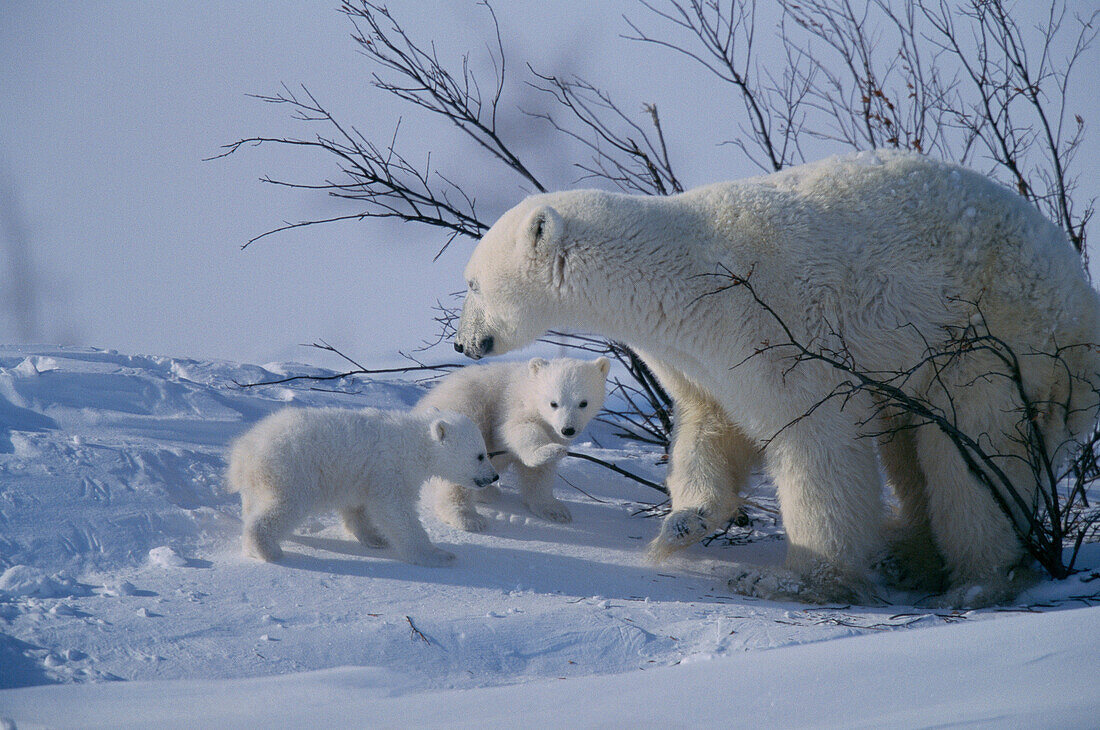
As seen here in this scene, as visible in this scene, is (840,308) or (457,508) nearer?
(840,308)

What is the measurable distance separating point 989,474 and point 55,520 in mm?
3496

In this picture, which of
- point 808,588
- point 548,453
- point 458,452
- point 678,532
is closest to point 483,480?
point 458,452

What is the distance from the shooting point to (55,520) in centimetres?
304

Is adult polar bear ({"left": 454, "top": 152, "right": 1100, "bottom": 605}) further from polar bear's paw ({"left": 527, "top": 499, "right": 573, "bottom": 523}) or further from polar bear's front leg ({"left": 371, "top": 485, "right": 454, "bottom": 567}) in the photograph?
polar bear's front leg ({"left": 371, "top": 485, "right": 454, "bottom": 567})

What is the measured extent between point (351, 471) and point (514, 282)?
0.98 meters

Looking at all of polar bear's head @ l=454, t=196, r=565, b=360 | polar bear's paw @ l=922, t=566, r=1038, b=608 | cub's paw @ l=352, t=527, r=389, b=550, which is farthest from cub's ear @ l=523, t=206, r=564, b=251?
polar bear's paw @ l=922, t=566, r=1038, b=608

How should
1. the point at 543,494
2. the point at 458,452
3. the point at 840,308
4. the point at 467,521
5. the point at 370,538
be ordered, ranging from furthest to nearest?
1. the point at 543,494
2. the point at 467,521
3. the point at 458,452
4. the point at 370,538
5. the point at 840,308

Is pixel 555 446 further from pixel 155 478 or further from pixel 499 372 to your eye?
pixel 155 478

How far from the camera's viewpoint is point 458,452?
3594 millimetres

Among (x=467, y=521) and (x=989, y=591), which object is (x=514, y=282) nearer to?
(x=467, y=521)

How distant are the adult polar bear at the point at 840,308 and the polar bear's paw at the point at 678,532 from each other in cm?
3

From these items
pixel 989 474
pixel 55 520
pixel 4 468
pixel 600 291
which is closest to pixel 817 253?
pixel 600 291

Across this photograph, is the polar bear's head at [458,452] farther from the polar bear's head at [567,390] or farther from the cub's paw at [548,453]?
the polar bear's head at [567,390]

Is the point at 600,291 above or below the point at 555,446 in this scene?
above
